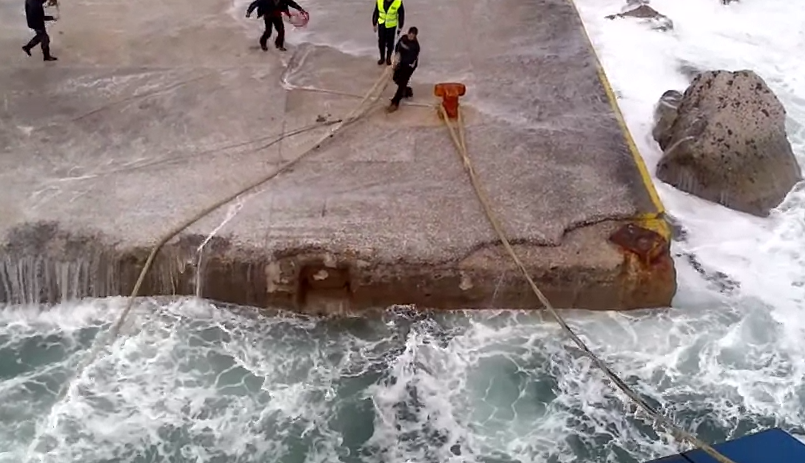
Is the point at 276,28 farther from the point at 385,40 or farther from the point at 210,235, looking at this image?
the point at 210,235

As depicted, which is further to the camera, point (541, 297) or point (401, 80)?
point (401, 80)

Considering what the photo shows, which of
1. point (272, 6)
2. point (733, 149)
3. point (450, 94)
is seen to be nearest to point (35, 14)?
point (272, 6)

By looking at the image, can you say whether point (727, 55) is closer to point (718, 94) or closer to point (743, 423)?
point (718, 94)

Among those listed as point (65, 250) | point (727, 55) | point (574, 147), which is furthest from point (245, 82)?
point (727, 55)

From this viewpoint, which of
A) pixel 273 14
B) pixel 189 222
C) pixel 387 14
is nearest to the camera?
pixel 189 222

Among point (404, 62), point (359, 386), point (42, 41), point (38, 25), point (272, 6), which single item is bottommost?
point (359, 386)

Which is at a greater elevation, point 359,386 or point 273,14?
point 273,14

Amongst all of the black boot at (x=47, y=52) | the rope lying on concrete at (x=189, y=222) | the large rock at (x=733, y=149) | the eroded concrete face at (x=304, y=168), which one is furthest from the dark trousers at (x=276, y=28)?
the large rock at (x=733, y=149)
